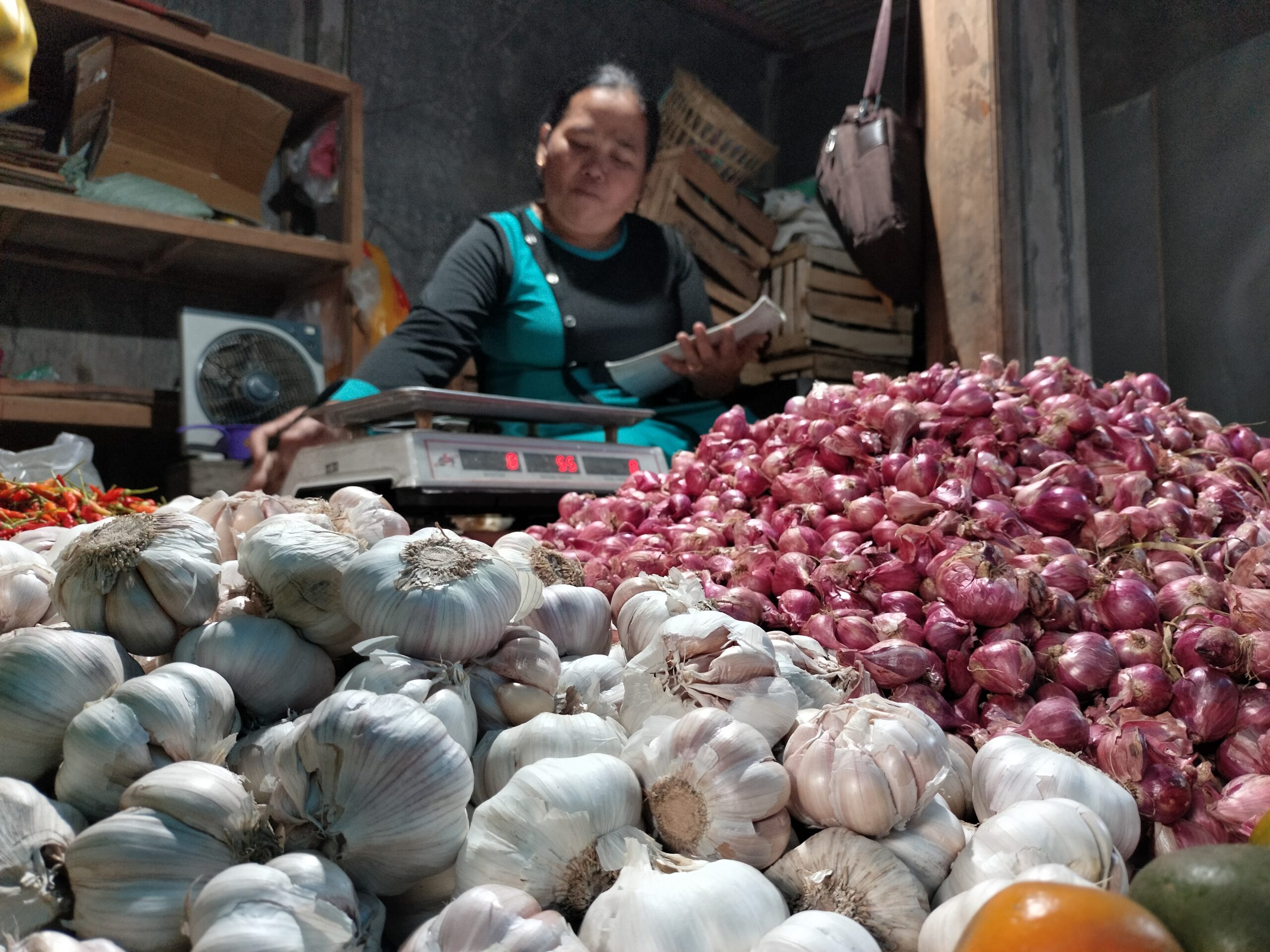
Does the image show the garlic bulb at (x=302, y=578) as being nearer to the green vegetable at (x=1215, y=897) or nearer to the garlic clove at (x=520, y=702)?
the garlic clove at (x=520, y=702)

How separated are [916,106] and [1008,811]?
2.13 meters

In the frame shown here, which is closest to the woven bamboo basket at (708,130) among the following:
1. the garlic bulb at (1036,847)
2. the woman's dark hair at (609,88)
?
the woman's dark hair at (609,88)

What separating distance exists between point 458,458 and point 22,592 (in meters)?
1.15

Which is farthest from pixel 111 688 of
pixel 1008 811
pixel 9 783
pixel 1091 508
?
pixel 1091 508

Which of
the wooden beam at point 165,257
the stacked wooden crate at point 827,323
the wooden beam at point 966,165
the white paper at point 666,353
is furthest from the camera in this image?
the stacked wooden crate at point 827,323

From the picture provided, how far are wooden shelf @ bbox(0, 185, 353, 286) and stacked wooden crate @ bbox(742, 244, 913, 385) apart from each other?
1.85 m

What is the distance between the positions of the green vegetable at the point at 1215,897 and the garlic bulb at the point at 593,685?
477 millimetres

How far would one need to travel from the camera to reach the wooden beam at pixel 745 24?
5082 millimetres

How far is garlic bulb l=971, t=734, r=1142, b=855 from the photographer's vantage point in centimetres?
79

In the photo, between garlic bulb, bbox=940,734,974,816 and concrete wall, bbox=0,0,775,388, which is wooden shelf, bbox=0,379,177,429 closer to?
concrete wall, bbox=0,0,775,388

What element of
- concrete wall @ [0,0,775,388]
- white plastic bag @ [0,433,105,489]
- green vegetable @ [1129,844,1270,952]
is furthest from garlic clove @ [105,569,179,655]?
concrete wall @ [0,0,775,388]

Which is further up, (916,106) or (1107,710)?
(916,106)

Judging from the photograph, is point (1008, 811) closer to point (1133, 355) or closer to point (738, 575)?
point (738, 575)

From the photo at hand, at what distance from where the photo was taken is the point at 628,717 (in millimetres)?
891
